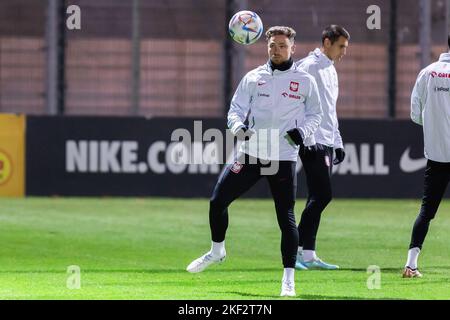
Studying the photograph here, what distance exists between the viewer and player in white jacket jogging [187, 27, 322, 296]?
1039 centimetres

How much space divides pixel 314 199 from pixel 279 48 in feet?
8.19

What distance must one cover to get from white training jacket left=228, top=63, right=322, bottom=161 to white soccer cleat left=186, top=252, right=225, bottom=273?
1.19 meters

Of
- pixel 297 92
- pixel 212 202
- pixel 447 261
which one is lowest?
pixel 447 261

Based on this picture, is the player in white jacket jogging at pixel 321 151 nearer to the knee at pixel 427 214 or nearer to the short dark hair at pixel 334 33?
the short dark hair at pixel 334 33

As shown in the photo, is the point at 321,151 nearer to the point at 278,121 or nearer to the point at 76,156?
the point at 278,121

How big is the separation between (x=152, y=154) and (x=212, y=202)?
10570mm

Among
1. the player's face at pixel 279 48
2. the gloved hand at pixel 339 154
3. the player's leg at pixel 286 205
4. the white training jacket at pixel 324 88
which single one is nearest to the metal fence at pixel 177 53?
the gloved hand at pixel 339 154

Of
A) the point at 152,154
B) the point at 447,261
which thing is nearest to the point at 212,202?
the point at 447,261

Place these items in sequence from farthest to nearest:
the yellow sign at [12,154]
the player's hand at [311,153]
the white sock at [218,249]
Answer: the yellow sign at [12,154] < the player's hand at [311,153] < the white sock at [218,249]

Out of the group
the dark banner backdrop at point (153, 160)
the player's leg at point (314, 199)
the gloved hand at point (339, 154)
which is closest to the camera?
the player's leg at point (314, 199)

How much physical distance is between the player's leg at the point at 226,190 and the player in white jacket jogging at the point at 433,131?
1.78 metres

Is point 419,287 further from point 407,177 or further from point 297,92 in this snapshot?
point 407,177

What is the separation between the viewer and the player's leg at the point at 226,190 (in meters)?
10.7
